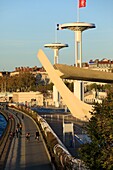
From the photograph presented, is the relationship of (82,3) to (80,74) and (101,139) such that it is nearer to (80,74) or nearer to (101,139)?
(101,139)

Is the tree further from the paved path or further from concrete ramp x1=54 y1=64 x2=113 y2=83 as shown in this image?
the paved path

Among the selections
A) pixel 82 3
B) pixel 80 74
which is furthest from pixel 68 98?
pixel 82 3

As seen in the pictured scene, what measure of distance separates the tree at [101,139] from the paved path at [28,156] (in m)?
8.93

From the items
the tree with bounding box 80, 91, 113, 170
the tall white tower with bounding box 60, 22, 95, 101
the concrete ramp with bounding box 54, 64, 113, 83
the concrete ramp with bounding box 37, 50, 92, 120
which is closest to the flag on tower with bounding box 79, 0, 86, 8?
the tall white tower with bounding box 60, 22, 95, 101

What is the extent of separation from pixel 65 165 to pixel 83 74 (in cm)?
554

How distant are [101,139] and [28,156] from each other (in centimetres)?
1331

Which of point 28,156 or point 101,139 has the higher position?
point 101,139

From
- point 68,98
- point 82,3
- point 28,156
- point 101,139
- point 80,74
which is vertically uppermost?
point 82,3

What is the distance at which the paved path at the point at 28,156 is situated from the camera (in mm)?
19916

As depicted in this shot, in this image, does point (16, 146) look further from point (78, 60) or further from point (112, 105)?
point (78, 60)

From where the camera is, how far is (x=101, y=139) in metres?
10.1

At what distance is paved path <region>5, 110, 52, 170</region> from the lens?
19916 mm

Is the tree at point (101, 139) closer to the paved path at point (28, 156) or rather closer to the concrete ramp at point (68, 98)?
the concrete ramp at point (68, 98)

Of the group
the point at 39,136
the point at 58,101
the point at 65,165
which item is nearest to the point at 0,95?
the point at 58,101
